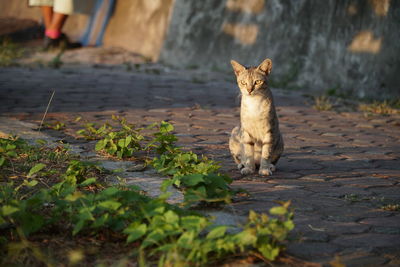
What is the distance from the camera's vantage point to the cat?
4535 mm

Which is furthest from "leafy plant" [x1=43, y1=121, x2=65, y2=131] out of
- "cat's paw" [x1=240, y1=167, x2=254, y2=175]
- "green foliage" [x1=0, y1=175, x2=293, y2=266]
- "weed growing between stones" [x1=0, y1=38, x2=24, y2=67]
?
"weed growing between stones" [x1=0, y1=38, x2=24, y2=67]

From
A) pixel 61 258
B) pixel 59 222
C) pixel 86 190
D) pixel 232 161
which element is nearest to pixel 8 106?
pixel 232 161

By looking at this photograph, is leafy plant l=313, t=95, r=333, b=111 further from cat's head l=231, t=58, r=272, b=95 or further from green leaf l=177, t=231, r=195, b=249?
green leaf l=177, t=231, r=195, b=249

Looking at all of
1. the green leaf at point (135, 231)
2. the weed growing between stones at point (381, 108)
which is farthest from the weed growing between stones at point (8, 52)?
the green leaf at point (135, 231)

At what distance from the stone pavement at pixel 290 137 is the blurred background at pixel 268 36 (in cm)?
49

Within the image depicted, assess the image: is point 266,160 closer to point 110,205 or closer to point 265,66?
point 265,66

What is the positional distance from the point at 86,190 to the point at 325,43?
600cm

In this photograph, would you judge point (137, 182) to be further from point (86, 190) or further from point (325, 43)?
point (325, 43)

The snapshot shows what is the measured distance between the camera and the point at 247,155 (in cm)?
455

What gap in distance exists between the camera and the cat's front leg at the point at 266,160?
14.8 feet

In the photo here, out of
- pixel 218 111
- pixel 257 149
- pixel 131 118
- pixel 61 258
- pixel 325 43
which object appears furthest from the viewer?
pixel 325 43

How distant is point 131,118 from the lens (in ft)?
21.7

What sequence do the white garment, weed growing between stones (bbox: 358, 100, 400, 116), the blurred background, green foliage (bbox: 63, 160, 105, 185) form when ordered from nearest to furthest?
→ green foliage (bbox: 63, 160, 105, 185) < weed growing between stones (bbox: 358, 100, 400, 116) < the blurred background < the white garment

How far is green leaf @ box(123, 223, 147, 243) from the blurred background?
596 cm
